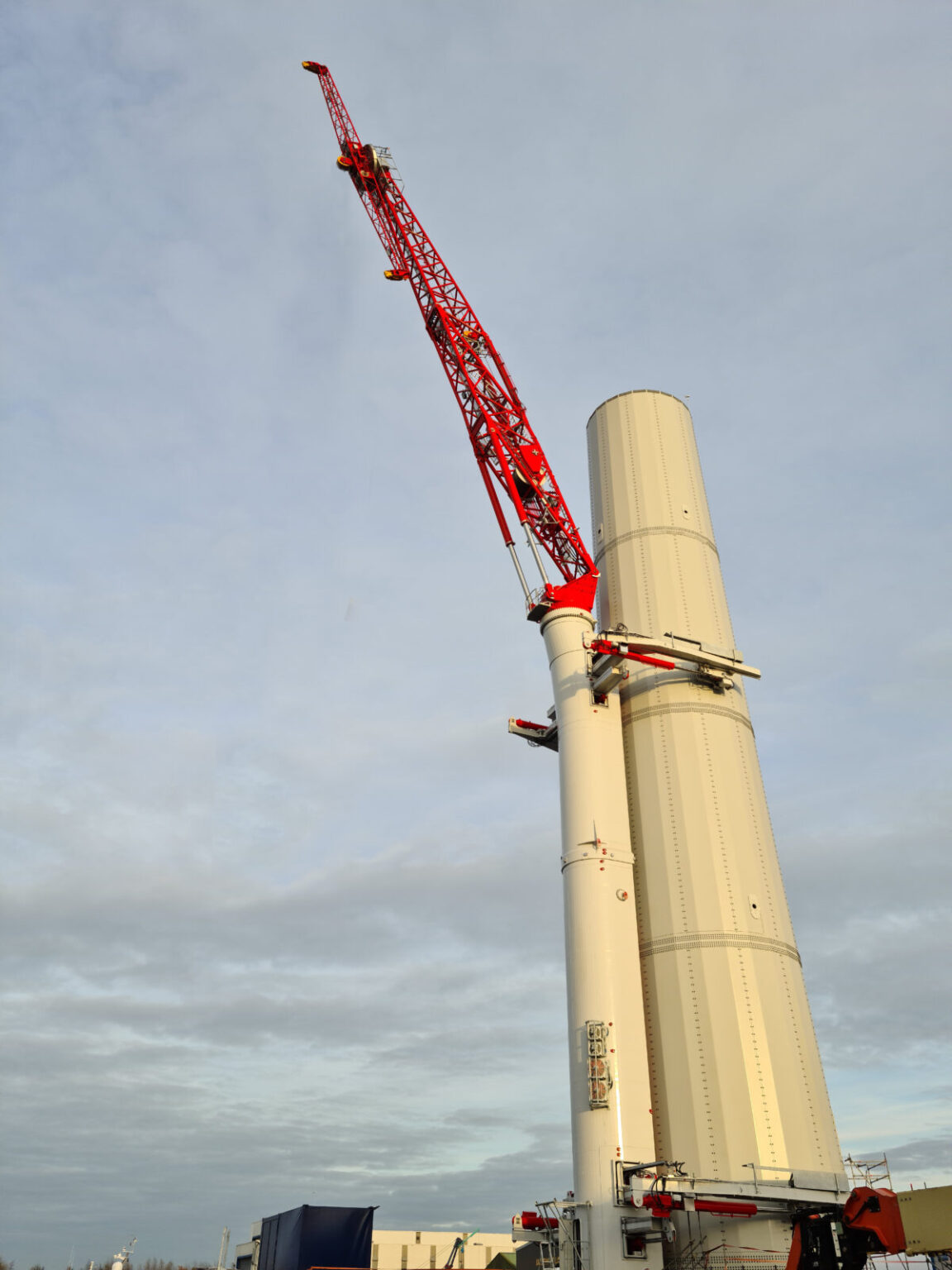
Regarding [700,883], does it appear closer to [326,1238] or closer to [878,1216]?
[878,1216]

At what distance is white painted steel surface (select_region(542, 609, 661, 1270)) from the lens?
2420 cm

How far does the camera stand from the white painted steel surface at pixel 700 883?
81.4ft

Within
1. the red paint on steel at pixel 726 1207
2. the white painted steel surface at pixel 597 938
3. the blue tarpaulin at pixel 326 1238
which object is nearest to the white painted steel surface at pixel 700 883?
the red paint on steel at pixel 726 1207

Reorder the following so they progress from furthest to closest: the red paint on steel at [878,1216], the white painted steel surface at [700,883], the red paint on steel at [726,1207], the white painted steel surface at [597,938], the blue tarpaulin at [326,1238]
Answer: the blue tarpaulin at [326,1238] < the white painted steel surface at [700,883] < the white painted steel surface at [597,938] < the red paint on steel at [726,1207] < the red paint on steel at [878,1216]

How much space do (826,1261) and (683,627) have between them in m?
18.2

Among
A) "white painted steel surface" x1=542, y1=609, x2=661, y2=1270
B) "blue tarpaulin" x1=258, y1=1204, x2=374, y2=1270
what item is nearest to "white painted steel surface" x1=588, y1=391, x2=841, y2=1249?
"white painted steel surface" x1=542, y1=609, x2=661, y2=1270

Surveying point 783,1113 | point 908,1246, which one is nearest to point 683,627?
point 783,1113

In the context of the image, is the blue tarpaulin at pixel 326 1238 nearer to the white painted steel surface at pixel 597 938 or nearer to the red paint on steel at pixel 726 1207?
the white painted steel surface at pixel 597 938

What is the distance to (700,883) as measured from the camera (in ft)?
91.4

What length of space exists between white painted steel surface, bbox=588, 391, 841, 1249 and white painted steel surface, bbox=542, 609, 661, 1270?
3.07ft

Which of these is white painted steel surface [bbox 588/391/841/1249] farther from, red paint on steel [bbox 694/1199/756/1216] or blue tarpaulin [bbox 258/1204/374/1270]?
blue tarpaulin [bbox 258/1204/374/1270]

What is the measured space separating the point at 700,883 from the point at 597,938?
3452 millimetres

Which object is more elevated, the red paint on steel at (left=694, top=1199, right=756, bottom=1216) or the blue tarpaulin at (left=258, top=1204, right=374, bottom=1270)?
the blue tarpaulin at (left=258, top=1204, right=374, bottom=1270)

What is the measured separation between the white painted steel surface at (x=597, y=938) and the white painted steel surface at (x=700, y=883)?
3.07 feet
